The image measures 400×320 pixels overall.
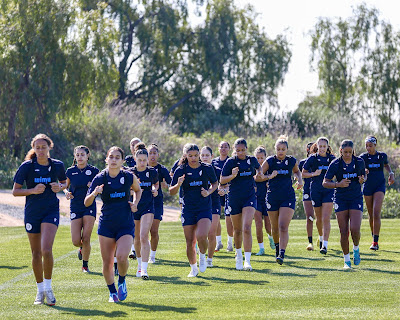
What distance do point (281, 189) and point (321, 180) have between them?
82.5 inches

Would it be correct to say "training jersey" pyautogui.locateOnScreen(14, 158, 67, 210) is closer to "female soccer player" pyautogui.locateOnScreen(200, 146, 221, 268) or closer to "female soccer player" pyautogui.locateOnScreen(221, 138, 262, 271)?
"female soccer player" pyautogui.locateOnScreen(221, 138, 262, 271)

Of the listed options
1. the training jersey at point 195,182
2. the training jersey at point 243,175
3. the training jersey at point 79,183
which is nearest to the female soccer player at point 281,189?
the training jersey at point 243,175

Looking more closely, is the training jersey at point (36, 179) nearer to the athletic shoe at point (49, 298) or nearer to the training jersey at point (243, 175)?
the athletic shoe at point (49, 298)

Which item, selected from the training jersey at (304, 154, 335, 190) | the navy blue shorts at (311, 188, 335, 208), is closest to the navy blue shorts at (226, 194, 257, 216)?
the training jersey at (304, 154, 335, 190)

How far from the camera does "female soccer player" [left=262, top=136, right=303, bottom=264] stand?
13008mm

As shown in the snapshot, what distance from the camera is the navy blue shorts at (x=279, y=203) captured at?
514 inches

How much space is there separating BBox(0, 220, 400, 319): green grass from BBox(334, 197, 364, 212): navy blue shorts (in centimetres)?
97

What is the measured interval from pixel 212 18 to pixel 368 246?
36.5 meters

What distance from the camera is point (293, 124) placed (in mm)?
49656

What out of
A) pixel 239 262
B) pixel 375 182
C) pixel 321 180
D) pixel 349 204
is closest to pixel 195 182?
pixel 239 262

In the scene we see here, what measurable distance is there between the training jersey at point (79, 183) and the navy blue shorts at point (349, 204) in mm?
3926

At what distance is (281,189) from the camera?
43.0ft

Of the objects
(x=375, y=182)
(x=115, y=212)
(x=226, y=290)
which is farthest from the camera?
(x=375, y=182)

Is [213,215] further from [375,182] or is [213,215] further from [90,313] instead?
[90,313]
